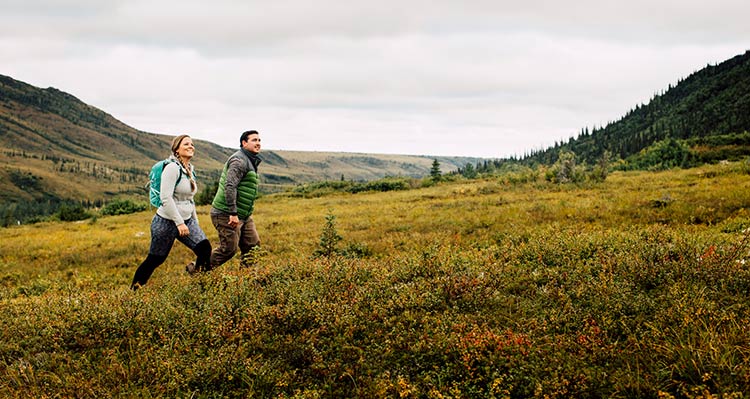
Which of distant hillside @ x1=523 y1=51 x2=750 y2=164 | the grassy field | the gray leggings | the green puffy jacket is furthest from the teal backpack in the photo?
distant hillside @ x1=523 y1=51 x2=750 y2=164

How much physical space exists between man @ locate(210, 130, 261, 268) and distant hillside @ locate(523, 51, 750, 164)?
251ft

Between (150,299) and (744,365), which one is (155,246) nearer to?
(150,299)

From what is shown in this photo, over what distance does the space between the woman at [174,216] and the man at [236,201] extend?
18.9 inches

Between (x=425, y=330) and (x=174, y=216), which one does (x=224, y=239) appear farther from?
(x=425, y=330)

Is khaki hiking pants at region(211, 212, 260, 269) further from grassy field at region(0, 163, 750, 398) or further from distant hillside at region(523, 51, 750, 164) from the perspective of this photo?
distant hillside at region(523, 51, 750, 164)

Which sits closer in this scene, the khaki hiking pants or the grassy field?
the grassy field

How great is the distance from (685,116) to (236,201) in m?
168

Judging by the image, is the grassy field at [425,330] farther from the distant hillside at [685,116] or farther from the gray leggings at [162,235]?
the distant hillside at [685,116]

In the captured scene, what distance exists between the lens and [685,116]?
135625mm

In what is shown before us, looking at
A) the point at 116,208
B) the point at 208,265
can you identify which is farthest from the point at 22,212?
the point at 208,265

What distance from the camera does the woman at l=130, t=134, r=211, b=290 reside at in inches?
270

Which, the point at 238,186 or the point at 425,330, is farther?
the point at 238,186

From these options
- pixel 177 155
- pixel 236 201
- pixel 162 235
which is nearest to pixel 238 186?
pixel 236 201

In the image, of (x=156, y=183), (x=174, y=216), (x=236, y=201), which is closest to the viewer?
(x=174, y=216)
